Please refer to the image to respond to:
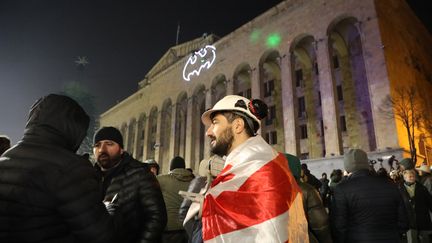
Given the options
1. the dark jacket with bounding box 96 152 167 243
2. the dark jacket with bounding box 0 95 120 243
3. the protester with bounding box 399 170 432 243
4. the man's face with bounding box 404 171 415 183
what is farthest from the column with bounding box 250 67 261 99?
the dark jacket with bounding box 0 95 120 243

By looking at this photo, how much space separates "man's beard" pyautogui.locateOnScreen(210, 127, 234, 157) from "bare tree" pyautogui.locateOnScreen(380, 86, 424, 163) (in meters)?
17.4

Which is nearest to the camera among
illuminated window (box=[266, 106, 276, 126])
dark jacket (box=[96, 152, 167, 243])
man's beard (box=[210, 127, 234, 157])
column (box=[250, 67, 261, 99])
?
man's beard (box=[210, 127, 234, 157])

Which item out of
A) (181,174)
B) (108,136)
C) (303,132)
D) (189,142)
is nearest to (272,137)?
(303,132)

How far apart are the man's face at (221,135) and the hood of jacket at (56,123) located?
96 centimetres

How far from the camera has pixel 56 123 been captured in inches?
74.0

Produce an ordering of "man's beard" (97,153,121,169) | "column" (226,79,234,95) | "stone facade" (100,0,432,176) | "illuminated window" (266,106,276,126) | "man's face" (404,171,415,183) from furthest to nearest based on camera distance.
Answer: "illuminated window" (266,106,276,126)
"column" (226,79,234,95)
"stone facade" (100,0,432,176)
"man's face" (404,171,415,183)
"man's beard" (97,153,121,169)

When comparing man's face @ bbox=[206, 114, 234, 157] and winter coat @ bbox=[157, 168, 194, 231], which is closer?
man's face @ bbox=[206, 114, 234, 157]

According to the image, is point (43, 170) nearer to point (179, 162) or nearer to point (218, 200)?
point (218, 200)

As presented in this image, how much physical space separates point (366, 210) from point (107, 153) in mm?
3250

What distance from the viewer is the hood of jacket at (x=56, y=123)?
1811 mm

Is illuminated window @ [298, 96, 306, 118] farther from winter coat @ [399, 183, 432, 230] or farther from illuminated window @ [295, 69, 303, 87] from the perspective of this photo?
winter coat @ [399, 183, 432, 230]

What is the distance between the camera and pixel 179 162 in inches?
207

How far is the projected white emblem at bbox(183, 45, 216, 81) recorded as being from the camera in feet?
100

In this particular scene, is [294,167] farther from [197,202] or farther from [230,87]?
[230,87]
